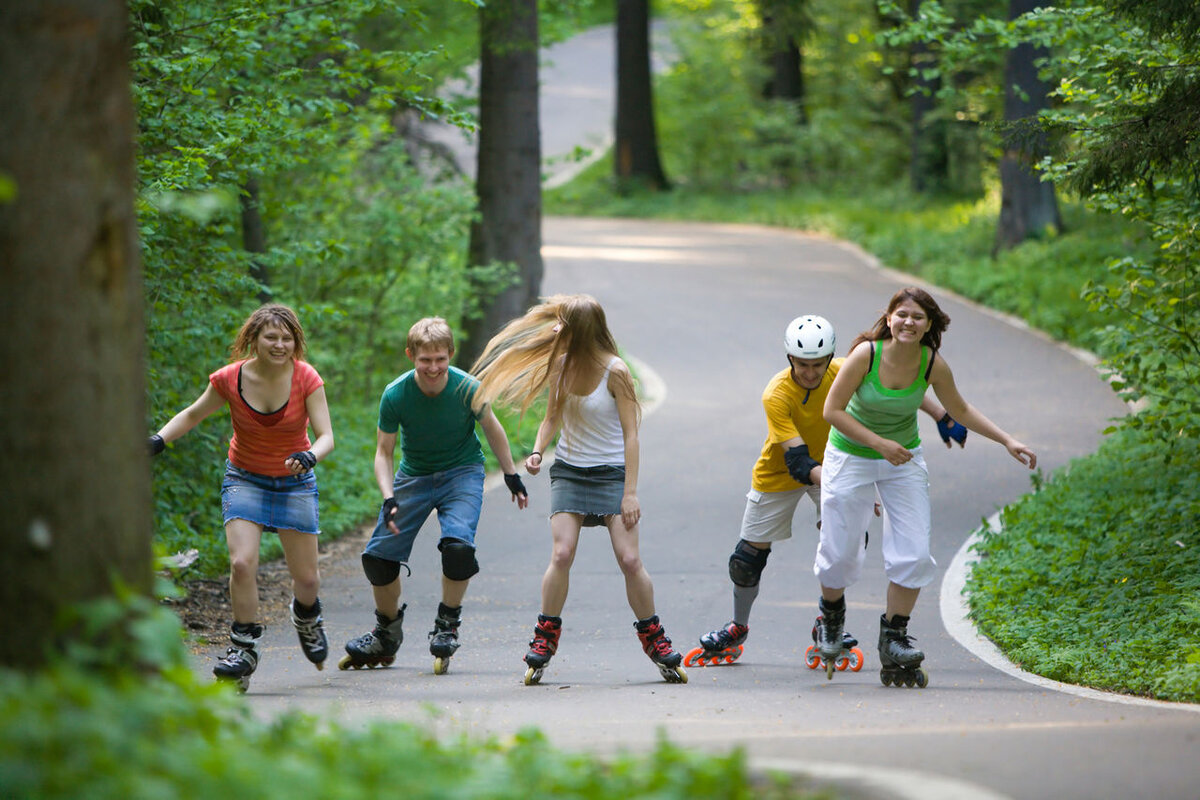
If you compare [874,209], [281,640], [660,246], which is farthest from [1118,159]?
[874,209]

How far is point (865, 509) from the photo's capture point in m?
6.96

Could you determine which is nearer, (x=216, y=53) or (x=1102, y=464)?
(x=216, y=53)

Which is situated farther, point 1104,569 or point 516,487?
point 1104,569

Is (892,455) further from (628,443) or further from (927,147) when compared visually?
(927,147)

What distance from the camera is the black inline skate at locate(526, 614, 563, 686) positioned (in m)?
6.87

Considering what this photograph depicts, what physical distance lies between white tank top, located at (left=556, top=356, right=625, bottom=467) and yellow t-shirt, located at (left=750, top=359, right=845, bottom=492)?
3.03ft

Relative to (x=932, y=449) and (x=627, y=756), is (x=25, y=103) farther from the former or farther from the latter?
(x=932, y=449)

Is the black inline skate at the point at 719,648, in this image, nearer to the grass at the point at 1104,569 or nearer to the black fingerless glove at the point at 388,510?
the grass at the point at 1104,569

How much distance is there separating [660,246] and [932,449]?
1623 centimetres

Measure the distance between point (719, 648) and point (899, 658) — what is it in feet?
4.08

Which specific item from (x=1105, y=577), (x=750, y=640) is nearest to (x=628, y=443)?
(x=750, y=640)

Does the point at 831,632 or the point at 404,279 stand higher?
the point at 404,279

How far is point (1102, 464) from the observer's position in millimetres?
11555

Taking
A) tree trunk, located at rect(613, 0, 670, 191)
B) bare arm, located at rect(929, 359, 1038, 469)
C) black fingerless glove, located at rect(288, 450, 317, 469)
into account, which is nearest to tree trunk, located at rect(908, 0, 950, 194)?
tree trunk, located at rect(613, 0, 670, 191)
